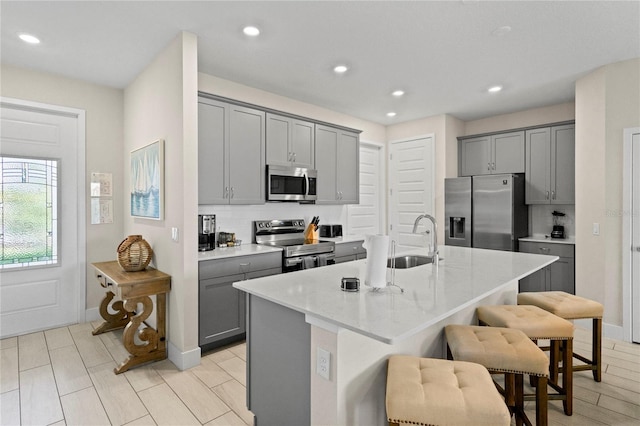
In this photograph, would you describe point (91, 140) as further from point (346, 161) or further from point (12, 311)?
point (346, 161)

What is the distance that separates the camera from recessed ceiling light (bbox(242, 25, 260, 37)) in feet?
8.78

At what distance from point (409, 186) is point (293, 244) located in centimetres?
243

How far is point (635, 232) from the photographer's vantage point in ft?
10.8

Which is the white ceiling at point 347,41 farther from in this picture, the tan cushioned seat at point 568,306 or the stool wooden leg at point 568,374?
the stool wooden leg at point 568,374

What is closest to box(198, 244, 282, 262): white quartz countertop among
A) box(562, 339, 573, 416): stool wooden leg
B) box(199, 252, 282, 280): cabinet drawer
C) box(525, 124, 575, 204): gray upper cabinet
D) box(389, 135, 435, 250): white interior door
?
box(199, 252, 282, 280): cabinet drawer

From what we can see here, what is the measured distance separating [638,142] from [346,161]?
3.21 metres

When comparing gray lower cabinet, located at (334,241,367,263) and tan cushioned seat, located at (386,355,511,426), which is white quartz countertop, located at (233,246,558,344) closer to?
tan cushioned seat, located at (386,355,511,426)

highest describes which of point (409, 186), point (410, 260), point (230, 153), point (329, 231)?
point (230, 153)

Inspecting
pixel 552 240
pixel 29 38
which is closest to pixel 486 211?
pixel 552 240

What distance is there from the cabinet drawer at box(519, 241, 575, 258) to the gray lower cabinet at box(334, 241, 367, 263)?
2.16 meters

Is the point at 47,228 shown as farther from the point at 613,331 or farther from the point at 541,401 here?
the point at 613,331

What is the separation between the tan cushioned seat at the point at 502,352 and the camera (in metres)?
1.64

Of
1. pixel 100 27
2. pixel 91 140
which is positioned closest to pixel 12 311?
pixel 91 140

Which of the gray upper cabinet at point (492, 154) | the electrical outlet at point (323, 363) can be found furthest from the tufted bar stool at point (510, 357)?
the gray upper cabinet at point (492, 154)
